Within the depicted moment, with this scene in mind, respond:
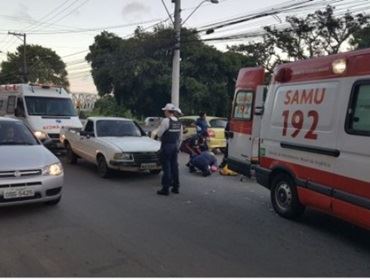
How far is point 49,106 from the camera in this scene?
49.9ft

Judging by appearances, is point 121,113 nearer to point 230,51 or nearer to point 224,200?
point 230,51

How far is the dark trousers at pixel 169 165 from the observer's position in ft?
29.1

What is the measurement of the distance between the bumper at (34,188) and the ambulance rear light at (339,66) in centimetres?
443

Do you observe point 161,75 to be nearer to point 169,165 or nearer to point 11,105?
point 11,105

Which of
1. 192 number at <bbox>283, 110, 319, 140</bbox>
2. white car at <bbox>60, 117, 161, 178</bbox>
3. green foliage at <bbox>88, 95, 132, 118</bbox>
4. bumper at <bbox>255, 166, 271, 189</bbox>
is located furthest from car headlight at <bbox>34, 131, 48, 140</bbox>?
green foliage at <bbox>88, 95, 132, 118</bbox>

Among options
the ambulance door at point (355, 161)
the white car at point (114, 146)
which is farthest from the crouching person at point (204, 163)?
the ambulance door at point (355, 161)

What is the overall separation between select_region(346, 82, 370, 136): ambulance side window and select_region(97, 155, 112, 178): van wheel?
6.19 m

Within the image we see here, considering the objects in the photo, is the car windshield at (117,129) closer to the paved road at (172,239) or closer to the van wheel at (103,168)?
the van wheel at (103,168)

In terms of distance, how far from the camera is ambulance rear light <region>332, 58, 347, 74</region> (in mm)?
5961

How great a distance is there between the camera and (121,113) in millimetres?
44094

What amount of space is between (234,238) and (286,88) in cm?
265

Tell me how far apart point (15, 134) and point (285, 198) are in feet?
15.6

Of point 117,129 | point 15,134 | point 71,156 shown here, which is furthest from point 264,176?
point 71,156

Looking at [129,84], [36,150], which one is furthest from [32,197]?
[129,84]
